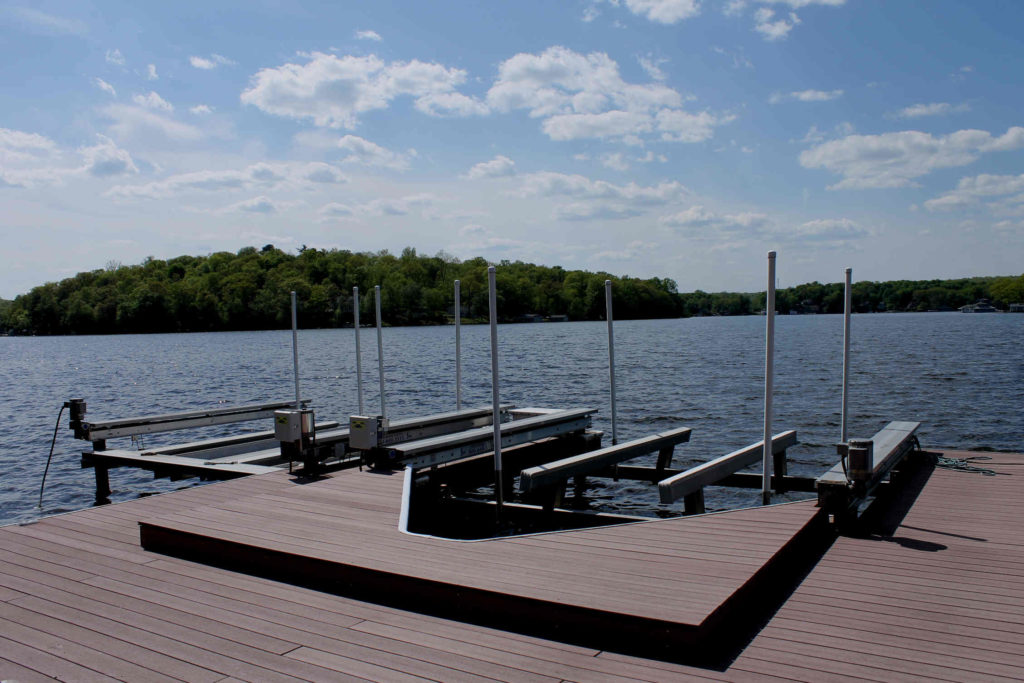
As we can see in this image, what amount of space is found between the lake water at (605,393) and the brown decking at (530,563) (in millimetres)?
5628

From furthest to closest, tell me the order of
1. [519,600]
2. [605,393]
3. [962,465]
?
1. [605,393]
2. [962,465]
3. [519,600]

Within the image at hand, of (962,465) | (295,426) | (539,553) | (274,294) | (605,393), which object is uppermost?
(274,294)

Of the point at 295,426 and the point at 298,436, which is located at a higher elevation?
the point at 295,426

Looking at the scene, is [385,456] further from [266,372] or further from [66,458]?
[266,372]

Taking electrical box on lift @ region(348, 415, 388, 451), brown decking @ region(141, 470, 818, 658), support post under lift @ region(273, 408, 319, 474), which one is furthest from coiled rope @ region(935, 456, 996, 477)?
support post under lift @ region(273, 408, 319, 474)

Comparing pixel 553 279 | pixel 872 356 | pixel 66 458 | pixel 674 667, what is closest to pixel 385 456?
pixel 674 667

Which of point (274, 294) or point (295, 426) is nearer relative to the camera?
point (295, 426)

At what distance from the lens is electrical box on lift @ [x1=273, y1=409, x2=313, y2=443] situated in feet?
26.8

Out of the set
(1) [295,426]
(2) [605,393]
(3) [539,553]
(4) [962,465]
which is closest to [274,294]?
(2) [605,393]

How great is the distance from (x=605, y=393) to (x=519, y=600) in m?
21.2

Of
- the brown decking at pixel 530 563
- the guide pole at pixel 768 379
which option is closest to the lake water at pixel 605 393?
the guide pole at pixel 768 379

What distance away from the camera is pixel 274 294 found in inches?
3415

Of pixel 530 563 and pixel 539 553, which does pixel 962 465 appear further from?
pixel 530 563

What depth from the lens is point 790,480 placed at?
9656 mm
